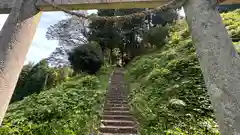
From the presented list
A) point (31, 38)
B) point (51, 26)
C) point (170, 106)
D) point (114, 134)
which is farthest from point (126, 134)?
point (51, 26)

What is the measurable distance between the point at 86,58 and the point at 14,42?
1102cm

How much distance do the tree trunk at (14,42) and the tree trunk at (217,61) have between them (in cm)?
222

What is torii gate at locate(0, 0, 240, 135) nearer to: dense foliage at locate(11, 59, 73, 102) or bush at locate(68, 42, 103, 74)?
bush at locate(68, 42, 103, 74)

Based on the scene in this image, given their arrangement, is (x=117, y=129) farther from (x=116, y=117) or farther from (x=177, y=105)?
(x=177, y=105)

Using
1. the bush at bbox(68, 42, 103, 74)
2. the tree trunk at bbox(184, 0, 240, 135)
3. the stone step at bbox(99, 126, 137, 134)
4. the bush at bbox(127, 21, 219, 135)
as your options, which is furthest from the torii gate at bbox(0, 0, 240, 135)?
the bush at bbox(68, 42, 103, 74)

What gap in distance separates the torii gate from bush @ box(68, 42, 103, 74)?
10.6 m

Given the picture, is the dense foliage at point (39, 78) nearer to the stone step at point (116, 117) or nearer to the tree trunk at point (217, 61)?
the stone step at point (116, 117)

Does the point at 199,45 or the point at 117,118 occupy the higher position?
the point at 199,45

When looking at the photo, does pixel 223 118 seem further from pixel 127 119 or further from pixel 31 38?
pixel 127 119

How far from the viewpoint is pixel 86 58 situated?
45.5 feet

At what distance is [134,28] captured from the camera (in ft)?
64.0

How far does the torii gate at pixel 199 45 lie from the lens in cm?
208

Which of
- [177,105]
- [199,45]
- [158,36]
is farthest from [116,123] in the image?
[158,36]

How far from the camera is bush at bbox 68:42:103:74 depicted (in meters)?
13.9
